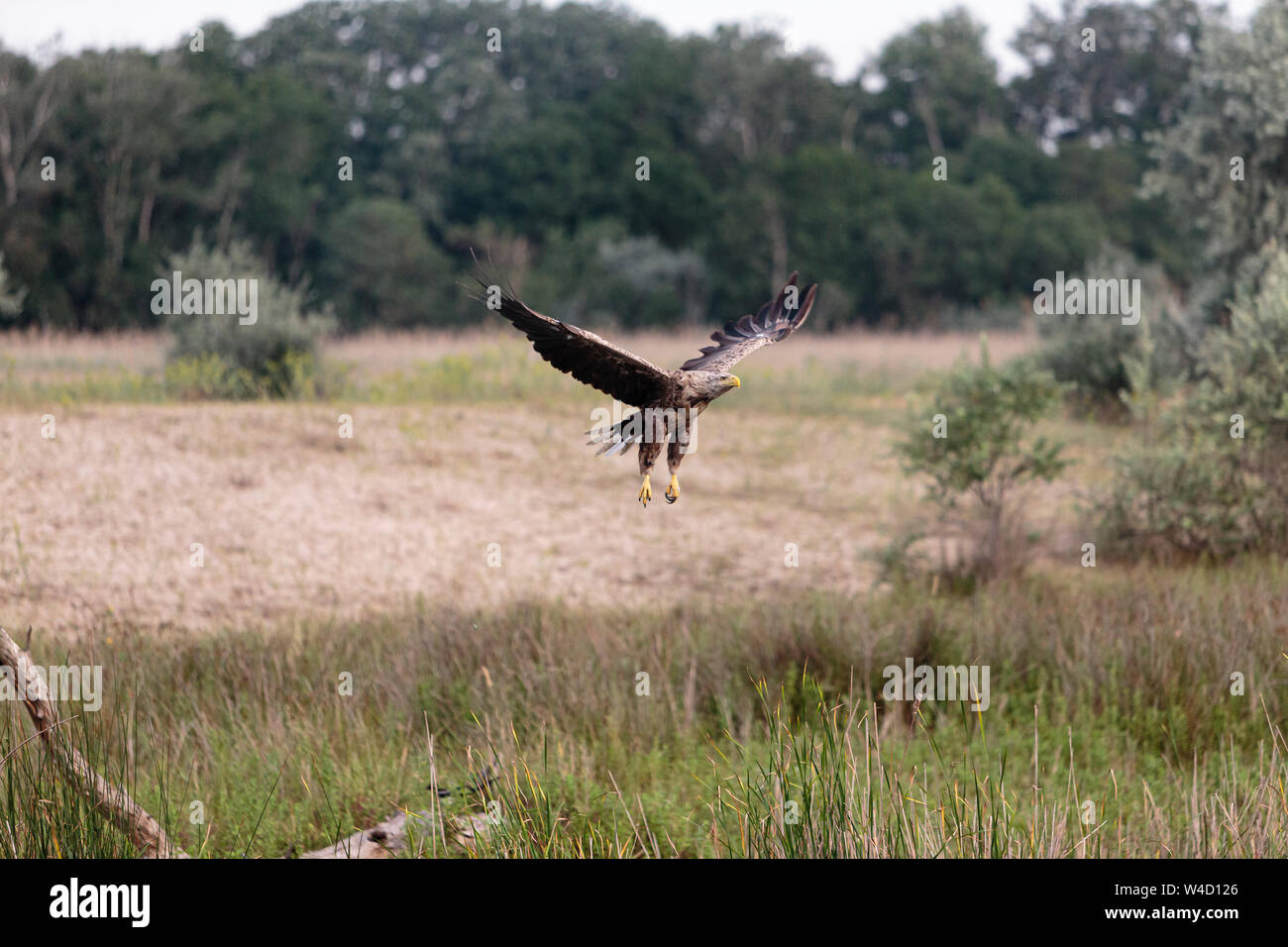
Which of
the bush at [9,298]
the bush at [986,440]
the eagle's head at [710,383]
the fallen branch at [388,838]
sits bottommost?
the fallen branch at [388,838]

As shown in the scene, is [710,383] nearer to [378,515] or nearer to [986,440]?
[986,440]

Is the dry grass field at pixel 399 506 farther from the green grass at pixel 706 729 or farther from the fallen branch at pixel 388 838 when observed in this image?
the fallen branch at pixel 388 838

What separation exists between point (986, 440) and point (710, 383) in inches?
308

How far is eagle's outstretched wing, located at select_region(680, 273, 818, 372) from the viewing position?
224 centimetres

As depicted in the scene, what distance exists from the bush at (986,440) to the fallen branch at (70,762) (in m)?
7.02

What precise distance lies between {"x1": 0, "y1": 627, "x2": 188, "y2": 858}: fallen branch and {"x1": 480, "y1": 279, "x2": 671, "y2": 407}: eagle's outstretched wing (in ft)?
7.50

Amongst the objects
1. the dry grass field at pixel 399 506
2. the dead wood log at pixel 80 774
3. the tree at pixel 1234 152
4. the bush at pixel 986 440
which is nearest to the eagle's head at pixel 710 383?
the dead wood log at pixel 80 774

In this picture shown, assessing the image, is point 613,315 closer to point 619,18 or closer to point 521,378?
point 521,378

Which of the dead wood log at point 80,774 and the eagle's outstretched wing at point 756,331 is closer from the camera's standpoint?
the eagle's outstretched wing at point 756,331

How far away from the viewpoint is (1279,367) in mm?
9641

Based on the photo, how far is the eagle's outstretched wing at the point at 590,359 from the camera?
2105mm
